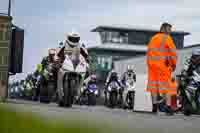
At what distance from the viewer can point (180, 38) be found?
97000 millimetres

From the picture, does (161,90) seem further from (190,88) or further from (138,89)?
(190,88)

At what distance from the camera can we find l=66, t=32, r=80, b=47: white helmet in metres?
11.5

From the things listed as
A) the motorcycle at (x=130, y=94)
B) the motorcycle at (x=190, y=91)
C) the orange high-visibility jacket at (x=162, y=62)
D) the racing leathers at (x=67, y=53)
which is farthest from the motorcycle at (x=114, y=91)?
the orange high-visibility jacket at (x=162, y=62)

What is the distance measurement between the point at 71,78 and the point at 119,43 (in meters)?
90.9

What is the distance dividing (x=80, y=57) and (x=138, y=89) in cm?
133

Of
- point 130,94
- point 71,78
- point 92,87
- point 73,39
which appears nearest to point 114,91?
point 130,94

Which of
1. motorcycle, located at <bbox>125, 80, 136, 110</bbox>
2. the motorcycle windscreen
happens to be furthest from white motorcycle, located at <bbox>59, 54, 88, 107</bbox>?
the motorcycle windscreen

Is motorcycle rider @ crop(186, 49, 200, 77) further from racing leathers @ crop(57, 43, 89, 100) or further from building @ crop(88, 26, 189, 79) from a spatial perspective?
building @ crop(88, 26, 189, 79)

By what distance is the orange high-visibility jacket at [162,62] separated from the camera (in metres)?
9.38

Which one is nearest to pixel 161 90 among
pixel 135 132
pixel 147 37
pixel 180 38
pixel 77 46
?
pixel 77 46

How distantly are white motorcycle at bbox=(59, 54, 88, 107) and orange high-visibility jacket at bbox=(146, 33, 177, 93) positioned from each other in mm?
2338

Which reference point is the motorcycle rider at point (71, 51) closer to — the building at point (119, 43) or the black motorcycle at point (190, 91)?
the black motorcycle at point (190, 91)

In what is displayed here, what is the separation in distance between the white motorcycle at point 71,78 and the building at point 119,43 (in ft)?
264

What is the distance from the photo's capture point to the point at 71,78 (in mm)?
11609
